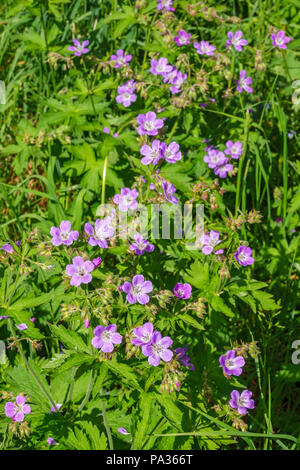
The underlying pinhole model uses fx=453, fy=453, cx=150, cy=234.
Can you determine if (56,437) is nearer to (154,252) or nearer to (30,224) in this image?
(154,252)

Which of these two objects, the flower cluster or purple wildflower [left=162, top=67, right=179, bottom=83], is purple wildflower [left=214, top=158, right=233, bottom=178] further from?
the flower cluster

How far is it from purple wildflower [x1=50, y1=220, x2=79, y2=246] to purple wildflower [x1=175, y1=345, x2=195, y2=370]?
0.75m

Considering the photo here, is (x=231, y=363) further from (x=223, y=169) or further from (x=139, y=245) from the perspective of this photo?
(x=223, y=169)

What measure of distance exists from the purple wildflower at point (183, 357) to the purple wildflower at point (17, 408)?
0.78 m

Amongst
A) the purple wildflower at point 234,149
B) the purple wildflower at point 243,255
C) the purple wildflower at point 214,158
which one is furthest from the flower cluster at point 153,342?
the purple wildflower at point 234,149

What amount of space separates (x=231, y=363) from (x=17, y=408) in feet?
3.68

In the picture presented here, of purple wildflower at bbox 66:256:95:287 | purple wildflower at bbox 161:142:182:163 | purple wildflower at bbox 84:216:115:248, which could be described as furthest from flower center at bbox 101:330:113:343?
purple wildflower at bbox 161:142:182:163

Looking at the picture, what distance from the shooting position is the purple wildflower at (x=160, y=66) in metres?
3.36

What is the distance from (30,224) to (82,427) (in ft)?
5.52

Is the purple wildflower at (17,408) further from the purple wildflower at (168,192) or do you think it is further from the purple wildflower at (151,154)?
the purple wildflower at (151,154)

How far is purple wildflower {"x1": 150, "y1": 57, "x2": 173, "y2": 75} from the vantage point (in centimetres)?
336

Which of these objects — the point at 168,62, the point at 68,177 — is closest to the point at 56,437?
the point at 68,177

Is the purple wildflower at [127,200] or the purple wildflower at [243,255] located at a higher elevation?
the purple wildflower at [127,200]
